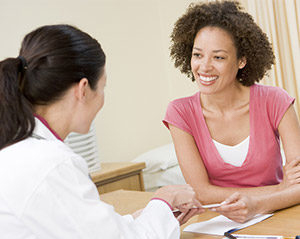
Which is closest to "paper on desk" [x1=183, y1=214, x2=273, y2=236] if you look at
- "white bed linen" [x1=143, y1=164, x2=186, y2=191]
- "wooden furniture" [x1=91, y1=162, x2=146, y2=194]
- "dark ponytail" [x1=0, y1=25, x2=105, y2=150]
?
"dark ponytail" [x1=0, y1=25, x2=105, y2=150]

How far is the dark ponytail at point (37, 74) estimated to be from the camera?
0.96m

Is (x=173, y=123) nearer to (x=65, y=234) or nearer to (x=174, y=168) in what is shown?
(x=65, y=234)

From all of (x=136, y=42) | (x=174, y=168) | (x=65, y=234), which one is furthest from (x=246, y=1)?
(x=65, y=234)

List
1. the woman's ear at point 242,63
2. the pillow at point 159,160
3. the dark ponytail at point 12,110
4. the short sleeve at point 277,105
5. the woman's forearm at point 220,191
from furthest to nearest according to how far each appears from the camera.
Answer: the pillow at point 159,160 → the woman's ear at point 242,63 → the short sleeve at point 277,105 → the woman's forearm at point 220,191 → the dark ponytail at point 12,110

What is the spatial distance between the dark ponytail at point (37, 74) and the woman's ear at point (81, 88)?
11mm

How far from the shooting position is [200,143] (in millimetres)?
1805

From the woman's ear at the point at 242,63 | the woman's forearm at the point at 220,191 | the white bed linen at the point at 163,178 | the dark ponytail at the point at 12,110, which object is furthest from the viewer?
the white bed linen at the point at 163,178

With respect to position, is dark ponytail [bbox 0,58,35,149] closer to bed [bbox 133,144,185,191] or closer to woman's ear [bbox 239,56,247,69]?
woman's ear [bbox 239,56,247,69]

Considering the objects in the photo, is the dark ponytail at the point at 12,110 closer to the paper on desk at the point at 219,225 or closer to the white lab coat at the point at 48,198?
the white lab coat at the point at 48,198

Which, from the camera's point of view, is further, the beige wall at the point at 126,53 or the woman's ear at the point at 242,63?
the beige wall at the point at 126,53

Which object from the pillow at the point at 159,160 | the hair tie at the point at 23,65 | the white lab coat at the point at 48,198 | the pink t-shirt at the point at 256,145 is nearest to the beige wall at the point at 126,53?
the pillow at the point at 159,160

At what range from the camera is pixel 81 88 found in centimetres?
104

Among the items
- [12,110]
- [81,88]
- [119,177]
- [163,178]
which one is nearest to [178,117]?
[81,88]

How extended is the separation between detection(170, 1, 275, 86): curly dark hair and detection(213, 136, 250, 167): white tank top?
→ 0.30 m
